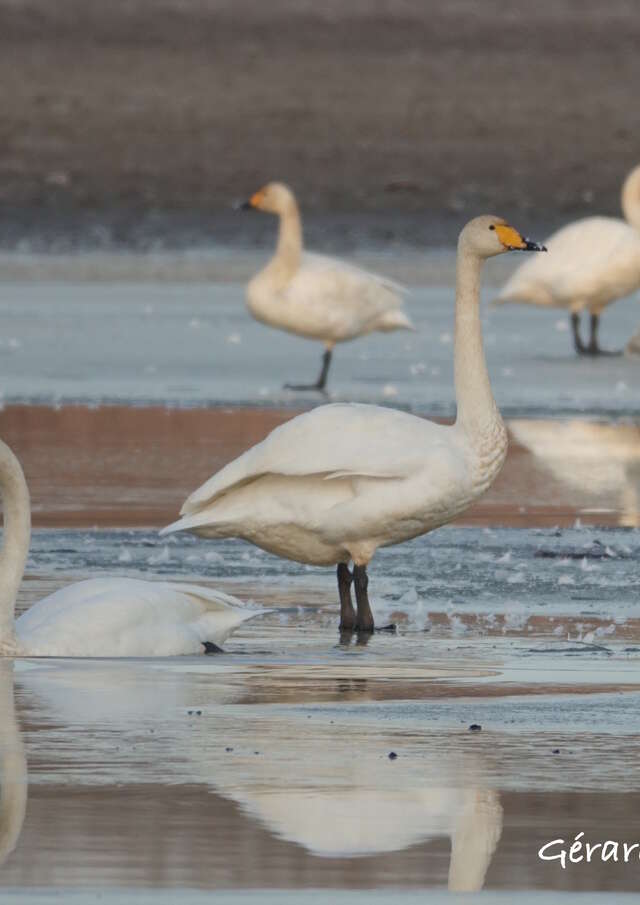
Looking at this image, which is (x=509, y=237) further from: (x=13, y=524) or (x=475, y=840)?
(x=475, y=840)

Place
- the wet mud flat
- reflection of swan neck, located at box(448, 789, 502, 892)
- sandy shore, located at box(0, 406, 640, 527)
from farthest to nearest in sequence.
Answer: sandy shore, located at box(0, 406, 640, 527), the wet mud flat, reflection of swan neck, located at box(448, 789, 502, 892)

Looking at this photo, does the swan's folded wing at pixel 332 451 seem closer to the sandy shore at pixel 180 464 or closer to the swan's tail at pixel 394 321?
the sandy shore at pixel 180 464

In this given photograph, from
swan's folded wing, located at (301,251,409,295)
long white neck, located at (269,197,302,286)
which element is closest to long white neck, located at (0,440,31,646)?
swan's folded wing, located at (301,251,409,295)

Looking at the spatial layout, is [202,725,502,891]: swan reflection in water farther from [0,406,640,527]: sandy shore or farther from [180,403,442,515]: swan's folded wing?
[0,406,640,527]: sandy shore

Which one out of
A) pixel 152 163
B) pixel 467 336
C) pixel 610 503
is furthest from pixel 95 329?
pixel 152 163

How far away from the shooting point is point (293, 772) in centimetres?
639

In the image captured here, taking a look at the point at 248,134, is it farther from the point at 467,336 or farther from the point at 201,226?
the point at 467,336

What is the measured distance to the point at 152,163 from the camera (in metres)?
30.8

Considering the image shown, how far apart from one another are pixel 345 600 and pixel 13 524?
3.69 ft

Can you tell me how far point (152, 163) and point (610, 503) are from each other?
19.6 metres

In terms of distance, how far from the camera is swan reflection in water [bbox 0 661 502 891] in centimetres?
573

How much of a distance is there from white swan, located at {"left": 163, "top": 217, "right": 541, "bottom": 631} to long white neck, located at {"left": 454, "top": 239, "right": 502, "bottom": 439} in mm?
56

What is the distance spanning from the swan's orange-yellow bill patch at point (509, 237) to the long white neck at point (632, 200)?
1217 centimetres

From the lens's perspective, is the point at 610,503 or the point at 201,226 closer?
the point at 610,503
